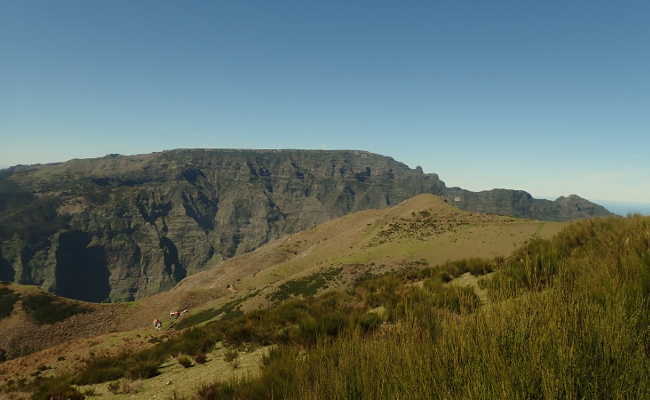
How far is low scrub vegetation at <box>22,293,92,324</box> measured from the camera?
4616 cm

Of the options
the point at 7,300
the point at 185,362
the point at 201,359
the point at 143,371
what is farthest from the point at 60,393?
the point at 7,300

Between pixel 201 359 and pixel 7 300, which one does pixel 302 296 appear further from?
pixel 7 300

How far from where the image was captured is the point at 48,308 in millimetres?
47562

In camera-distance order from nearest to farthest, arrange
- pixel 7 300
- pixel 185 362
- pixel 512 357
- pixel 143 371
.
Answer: pixel 512 357 < pixel 143 371 < pixel 185 362 < pixel 7 300

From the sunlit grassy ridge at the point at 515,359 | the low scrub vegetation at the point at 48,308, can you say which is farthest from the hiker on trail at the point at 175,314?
the sunlit grassy ridge at the point at 515,359

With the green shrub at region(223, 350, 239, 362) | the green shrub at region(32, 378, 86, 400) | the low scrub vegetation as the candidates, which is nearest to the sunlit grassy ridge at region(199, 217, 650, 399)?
the green shrub at region(223, 350, 239, 362)

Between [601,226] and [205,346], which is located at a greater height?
[601,226]

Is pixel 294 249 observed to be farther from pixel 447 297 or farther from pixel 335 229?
pixel 447 297

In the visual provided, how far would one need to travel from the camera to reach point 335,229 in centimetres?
10044

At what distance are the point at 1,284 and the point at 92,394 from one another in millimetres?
64440

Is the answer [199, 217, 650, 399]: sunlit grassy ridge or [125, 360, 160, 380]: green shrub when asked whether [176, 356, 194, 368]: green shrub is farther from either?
[199, 217, 650, 399]: sunlit grassy ridge

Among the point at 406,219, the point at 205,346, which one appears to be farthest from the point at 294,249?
the point at 205,346

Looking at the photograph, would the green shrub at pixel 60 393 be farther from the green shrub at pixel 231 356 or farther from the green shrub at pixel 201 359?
the green shrub at pixel 231 356

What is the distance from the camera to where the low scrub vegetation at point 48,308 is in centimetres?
4616
